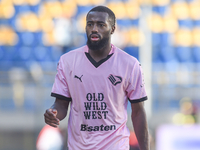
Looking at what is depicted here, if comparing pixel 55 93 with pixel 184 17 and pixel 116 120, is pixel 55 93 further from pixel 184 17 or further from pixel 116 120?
pixel 184 17

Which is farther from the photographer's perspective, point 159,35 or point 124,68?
point 159,35

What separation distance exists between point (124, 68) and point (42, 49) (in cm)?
915

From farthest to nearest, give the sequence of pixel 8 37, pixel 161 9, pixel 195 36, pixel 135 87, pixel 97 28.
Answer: pixel 161 9
pixel 195 36
pixel 8 37
pixel 135 87
pixel 97 28

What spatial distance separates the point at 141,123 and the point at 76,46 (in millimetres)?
8047

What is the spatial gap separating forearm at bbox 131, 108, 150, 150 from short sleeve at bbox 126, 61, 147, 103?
12 centimetres

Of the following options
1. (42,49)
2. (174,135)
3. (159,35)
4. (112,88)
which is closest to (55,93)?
(112,88)

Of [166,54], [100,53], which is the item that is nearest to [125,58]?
[100,53]

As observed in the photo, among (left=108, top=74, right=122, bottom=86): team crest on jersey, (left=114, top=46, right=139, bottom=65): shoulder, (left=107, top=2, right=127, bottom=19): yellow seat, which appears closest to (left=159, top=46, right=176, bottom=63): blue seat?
(left=107, top=2, right=127, bottom=19): yellow seat

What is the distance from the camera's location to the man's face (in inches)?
102

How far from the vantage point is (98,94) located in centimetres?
262

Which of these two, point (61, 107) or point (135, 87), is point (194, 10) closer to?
point (135, 87)

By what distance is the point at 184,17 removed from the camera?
12.5m

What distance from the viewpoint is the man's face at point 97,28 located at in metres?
2.58

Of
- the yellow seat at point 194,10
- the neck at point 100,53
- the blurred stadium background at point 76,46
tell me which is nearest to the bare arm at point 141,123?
the neck at point 100,53
